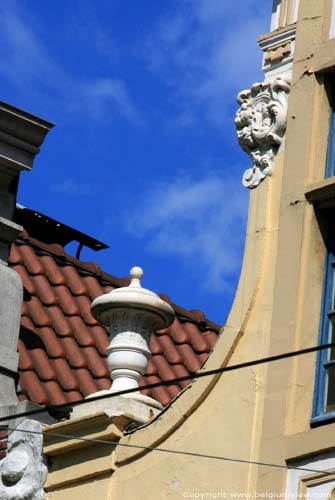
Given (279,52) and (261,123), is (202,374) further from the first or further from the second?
(279,52)

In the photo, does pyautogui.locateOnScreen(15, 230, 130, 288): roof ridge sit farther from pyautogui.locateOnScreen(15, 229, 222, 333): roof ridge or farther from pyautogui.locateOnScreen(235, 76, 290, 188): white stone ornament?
pyautogui.locateOnScreen(235, 76, 290, 188): white stone ornament

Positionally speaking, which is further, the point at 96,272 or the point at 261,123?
the point at 96,272

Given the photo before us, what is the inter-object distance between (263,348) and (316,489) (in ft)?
3.98

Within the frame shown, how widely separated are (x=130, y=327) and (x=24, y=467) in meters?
1.33

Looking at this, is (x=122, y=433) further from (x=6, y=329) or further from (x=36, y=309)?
(x=36, y=309)

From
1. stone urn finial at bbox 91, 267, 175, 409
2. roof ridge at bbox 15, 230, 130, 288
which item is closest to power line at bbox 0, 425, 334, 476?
stone urn finial at bbox 91, 267, 175, 409

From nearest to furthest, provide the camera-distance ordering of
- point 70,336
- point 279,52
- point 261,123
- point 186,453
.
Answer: point 186,453 → point 261,123 → point 279,52 → point 70,336

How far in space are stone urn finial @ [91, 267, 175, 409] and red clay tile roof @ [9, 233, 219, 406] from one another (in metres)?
2.52

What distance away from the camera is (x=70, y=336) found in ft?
60.0

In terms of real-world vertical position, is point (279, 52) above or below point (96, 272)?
below

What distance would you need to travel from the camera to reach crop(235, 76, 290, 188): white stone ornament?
1399 centimetres

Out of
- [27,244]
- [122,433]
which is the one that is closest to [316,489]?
[122,433]

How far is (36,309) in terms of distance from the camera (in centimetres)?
1855

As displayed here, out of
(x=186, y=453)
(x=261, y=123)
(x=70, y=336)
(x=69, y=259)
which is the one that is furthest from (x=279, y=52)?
(x=69, y=259)
